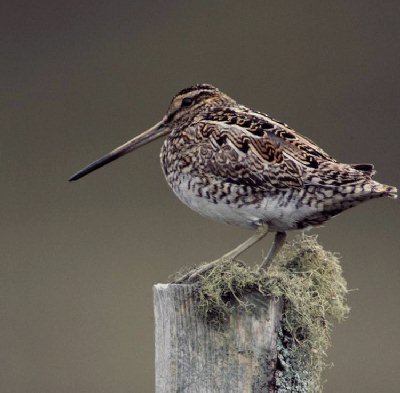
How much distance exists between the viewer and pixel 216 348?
8.13 ft

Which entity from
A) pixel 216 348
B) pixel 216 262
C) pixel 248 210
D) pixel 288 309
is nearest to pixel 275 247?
pixel 248 210

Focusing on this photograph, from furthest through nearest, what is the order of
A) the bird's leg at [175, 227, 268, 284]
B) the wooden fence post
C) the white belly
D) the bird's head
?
the bird's head < the white belly < the bird's leg at [175, 227, 268, 284] < the wooden fence post

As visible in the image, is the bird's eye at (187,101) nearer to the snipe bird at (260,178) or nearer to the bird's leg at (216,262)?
the snipe bird at (260,178)

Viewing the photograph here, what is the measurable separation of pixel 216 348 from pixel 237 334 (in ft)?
0.21

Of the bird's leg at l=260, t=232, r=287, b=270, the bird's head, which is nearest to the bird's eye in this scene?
the bird's head

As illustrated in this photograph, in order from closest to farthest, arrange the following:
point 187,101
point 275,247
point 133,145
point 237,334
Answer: point 237,334 → point 275,247 → point 187,101 → point 133,145

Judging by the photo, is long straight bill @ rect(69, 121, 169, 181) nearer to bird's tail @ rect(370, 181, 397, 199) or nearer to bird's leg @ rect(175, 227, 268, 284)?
bird's leg @ rect(175, 227, 268, 284)

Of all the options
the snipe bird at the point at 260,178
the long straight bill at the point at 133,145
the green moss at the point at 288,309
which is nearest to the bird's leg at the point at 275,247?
the snipe bird at the point at 260,178

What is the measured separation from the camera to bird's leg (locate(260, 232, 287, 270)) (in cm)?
294

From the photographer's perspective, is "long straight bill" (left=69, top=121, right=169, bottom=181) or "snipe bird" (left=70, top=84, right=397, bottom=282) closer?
"snipe bird" (left=70, top=84, right=397, bottom=282)

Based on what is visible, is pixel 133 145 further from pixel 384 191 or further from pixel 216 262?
pixel 384 191

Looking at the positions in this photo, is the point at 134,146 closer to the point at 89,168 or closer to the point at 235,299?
the point at 89,168

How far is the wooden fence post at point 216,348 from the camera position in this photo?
245 cm

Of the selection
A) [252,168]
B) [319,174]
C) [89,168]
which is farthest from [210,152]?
[89,168]
